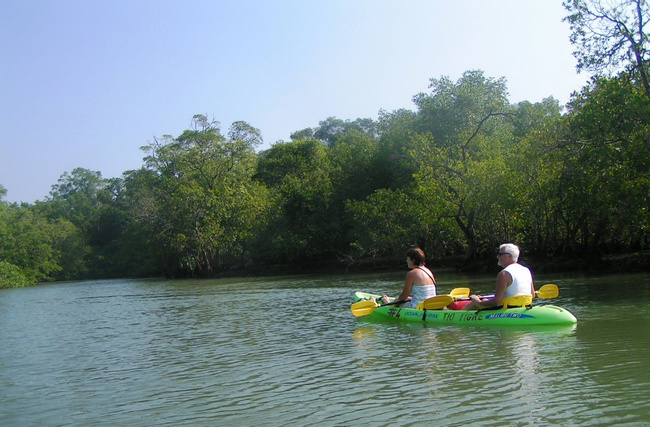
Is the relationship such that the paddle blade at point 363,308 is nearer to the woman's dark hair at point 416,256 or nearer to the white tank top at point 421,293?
the white tank top at point 421,293

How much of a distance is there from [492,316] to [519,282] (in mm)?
852

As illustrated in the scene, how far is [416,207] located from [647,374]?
84.5ft

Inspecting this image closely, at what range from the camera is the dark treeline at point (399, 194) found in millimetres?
21375

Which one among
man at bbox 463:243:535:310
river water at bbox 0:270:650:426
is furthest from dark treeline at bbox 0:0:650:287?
man at bbox 463:243:535:310

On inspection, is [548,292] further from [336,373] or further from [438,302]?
[336,373]

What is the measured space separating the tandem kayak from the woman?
27 centimetres

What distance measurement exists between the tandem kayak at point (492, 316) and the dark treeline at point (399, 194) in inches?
394

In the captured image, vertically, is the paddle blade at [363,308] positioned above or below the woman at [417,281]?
below

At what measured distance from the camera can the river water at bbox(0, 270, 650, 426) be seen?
6.58 m

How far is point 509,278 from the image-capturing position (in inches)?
451

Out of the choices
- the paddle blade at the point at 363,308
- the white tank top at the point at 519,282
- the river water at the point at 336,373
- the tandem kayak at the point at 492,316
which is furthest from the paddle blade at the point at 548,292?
the paddle blade at the point at 363,308

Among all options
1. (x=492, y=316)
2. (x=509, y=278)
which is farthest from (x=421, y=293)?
(x=509, y=278)

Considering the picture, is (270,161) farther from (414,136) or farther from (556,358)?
(556,358)

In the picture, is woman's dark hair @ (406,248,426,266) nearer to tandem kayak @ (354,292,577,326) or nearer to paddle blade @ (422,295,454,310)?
paddle blade @ (422,295,454,310)
